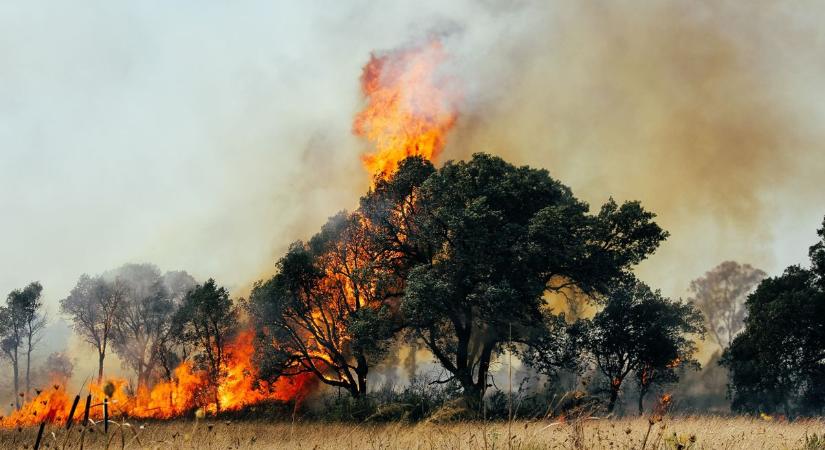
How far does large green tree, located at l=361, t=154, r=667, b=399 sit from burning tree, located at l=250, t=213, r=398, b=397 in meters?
2.21

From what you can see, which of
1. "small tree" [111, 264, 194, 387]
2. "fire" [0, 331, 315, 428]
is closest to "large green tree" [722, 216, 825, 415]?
"fire" [0, 331, 315, 428]

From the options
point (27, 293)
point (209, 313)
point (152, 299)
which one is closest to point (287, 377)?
point (209, 313)

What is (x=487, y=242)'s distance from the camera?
28.1m

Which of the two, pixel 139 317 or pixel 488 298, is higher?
pixel 139 317

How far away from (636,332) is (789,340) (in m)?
8.88

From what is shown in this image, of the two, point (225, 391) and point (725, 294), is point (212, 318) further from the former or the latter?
point (725, 294)

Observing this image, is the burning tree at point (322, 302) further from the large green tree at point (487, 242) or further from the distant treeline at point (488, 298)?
the large green tree at point (487, 242)

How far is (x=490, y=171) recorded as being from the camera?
31641 mm

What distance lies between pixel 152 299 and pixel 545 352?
51.0 m

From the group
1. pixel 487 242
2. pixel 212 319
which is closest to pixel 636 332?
pixel 487 242

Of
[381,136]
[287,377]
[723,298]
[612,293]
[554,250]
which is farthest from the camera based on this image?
[723,298]

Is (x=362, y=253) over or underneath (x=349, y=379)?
over

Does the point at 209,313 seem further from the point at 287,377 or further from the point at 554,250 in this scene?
the point at 554,250

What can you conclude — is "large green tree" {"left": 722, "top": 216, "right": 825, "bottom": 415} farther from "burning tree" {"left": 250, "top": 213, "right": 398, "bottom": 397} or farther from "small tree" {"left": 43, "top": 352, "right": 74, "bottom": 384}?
"small tree" {"left": 43, "top": 352, "right": 74, "bottom": 384}
